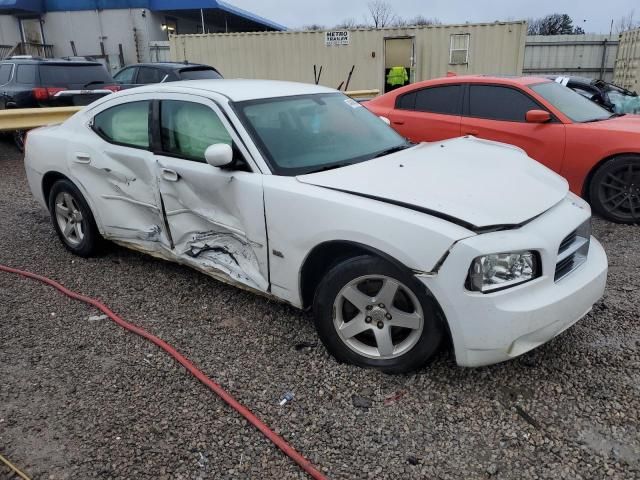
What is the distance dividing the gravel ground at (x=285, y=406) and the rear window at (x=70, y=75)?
678 cm

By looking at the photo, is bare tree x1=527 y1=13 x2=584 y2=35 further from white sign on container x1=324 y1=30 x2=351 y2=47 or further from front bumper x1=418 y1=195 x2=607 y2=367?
front bumper x1=418 y1=195 x2=607 y2=367

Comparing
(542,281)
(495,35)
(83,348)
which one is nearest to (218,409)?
(83,348)

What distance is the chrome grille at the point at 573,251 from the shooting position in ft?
8.62

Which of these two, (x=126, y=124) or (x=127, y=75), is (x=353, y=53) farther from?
(x=126, y=124)

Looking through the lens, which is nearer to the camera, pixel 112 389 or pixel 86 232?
pixel 112 389

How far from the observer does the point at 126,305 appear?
377cm

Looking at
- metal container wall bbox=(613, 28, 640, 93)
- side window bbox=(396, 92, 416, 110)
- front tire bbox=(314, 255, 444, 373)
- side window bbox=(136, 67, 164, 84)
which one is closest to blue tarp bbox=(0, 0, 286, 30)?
side window bbox=(136, 67, 164, 84)

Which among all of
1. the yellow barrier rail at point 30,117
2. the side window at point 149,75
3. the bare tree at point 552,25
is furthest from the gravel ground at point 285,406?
the bare tree at point 552,25

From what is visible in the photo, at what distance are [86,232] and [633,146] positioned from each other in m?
5.21

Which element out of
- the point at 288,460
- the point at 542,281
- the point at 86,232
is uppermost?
A: the point at 542,281

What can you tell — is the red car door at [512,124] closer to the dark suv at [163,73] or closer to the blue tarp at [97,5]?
the dark suv at [163,73]

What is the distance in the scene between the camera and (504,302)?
2.37m

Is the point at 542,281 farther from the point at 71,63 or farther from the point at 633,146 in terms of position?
the point at 71,63

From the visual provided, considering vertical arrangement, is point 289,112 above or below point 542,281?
above
